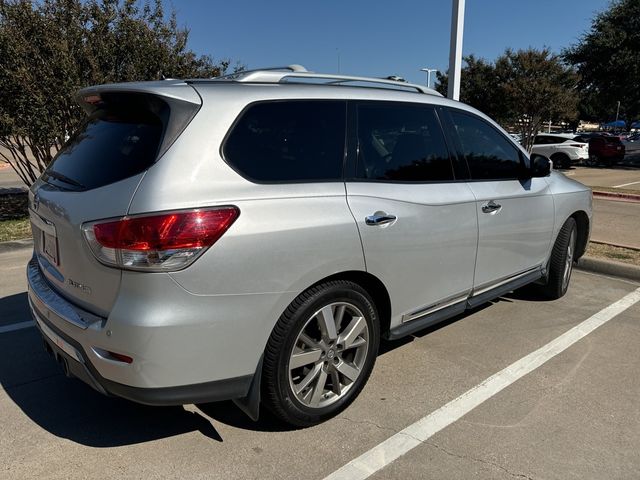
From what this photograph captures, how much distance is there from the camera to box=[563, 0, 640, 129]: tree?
2447 centimetres

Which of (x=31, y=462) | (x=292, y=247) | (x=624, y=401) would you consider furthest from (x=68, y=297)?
(x=624, y=401)

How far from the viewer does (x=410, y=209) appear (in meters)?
3.21

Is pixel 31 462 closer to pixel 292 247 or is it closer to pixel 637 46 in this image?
pixel 292 247


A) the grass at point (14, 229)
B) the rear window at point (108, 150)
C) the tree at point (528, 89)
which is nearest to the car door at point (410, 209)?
the rear window at point (108, 150)

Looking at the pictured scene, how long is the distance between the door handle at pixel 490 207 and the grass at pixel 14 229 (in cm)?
644

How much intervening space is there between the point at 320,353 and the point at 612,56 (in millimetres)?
27105

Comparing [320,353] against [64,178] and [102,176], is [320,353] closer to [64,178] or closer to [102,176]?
[102,176]

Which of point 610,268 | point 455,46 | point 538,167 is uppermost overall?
point 455,46

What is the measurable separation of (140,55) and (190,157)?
305 inches

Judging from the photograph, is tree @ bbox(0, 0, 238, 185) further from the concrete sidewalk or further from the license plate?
the concrete sidewalk

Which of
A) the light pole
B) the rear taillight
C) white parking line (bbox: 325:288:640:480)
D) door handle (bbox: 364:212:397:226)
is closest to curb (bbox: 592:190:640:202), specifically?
the light pole

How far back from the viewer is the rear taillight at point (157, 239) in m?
2.29

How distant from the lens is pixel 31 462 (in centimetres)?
265

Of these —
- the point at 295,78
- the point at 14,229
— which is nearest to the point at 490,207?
the point at 295,78
